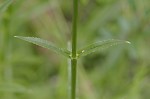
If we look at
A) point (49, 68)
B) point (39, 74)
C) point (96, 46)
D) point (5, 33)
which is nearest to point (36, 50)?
point (49, 68)

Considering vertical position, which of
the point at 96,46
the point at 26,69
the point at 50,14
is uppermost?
the point at 50,14

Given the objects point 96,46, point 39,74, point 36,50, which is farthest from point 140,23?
point 96,46

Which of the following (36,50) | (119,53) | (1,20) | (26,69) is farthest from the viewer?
(36,50)

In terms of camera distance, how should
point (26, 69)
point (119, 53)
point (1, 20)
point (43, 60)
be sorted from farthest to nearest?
point (43, 60)
point (26, 69)
point (119, 53)
point (1, 20)

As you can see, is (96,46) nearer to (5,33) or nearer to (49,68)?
(5,33)

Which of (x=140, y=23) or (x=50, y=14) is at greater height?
(x=50, y=14)

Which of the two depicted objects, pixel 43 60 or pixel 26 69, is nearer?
pixel 26 69
